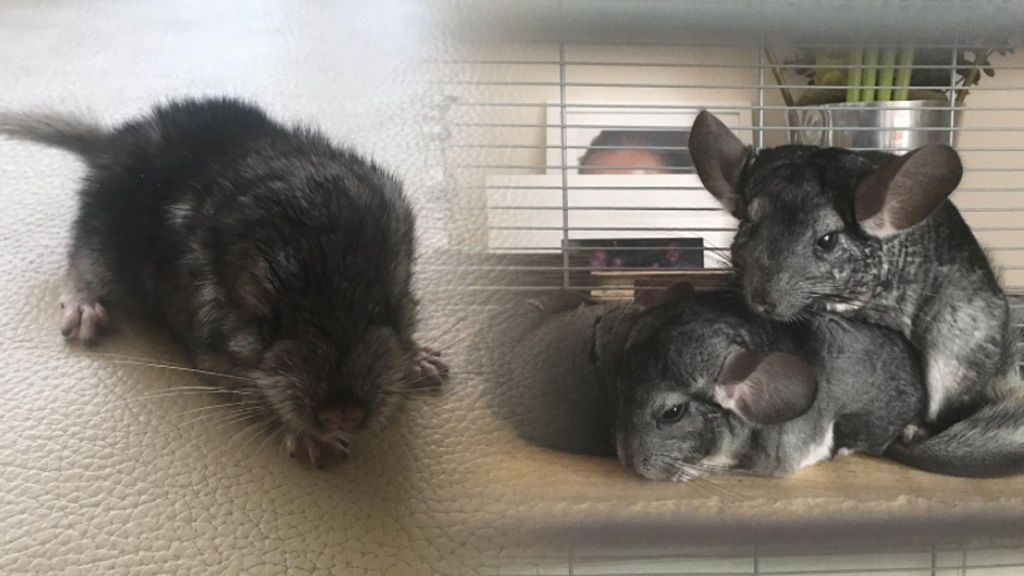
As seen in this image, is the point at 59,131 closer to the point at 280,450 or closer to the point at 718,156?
the point at 280,450

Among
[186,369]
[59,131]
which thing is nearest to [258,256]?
[186,369]

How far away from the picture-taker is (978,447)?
0.87 meters

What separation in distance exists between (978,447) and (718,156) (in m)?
0.39

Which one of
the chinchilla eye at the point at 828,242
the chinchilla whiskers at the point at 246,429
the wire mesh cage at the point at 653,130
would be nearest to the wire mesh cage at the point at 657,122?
the wire mesh cage at the point at 653,130

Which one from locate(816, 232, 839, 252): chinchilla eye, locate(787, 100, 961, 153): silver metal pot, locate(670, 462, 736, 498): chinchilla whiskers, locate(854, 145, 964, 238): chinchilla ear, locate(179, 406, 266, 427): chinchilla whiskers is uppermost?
locate(787, 100, 961, 153): silver metal pot

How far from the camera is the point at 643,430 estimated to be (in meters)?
0.79

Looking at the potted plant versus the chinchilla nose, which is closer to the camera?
the chinchilla nose

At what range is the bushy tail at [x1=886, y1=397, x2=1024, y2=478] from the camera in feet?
2.81

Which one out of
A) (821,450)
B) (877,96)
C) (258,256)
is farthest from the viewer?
(877,96)

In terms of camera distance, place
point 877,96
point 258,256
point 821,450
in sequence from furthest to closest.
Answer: point 877,96 → point 821,450 → point 258,256

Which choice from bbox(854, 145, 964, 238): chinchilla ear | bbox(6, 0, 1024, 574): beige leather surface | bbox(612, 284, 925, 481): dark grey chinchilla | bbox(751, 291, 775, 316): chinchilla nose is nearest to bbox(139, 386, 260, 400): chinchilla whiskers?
bbox(6, 0, 1024, 574): beige leather surface

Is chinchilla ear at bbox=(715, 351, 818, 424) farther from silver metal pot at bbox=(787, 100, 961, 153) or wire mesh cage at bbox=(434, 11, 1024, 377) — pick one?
silver metal pot at bbox=(787, 100, 961, 153)

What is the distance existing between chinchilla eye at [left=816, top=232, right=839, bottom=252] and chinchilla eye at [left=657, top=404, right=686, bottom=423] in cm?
20

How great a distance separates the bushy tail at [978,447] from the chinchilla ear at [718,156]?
0.31 metres
